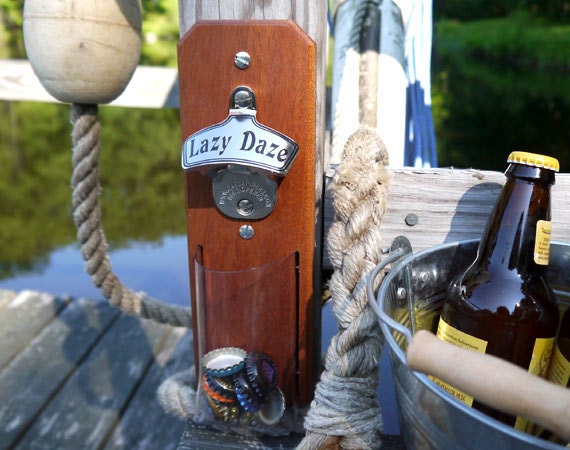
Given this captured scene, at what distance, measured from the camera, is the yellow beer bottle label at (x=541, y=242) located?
60 centimetres

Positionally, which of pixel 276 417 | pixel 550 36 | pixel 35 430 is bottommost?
pixel 35 430

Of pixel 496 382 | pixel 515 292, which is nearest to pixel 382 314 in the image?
pixel 496 382

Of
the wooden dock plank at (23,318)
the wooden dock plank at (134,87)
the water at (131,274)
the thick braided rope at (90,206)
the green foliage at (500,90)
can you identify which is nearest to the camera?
the thick braided rope at (90,206)

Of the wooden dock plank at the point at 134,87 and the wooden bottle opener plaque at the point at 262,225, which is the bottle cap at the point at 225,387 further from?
the wooden dock plank at the point at 134,87

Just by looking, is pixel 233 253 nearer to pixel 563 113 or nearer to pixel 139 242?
pixel 139 242

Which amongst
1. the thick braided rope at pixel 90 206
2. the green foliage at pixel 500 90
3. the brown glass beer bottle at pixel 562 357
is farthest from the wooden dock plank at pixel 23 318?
the green foliage at pixel 500 90

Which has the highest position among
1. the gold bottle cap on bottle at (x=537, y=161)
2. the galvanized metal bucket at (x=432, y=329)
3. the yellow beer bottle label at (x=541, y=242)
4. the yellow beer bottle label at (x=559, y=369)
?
the gold bottle cap on bottle at (x=537, y=161)

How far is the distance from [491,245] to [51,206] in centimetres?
510

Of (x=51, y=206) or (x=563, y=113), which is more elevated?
(x=563, y=113)

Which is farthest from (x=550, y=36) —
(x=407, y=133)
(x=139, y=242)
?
(x=407, y=133)

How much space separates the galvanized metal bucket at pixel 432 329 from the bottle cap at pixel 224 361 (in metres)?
0.21

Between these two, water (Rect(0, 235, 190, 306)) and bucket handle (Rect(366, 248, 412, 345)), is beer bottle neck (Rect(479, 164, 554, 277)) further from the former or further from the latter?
water (Rect(0, 235, 190, 306))

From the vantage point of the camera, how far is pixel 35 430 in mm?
1622

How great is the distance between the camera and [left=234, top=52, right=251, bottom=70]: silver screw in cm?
59
